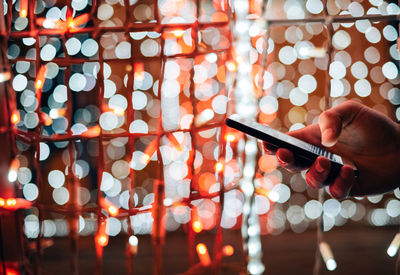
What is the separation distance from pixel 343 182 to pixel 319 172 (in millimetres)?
47

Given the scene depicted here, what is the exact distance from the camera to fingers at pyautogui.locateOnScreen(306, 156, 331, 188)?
0.59 metres

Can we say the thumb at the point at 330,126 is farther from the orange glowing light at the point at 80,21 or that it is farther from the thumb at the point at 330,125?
the orange glowing light at the point at 80,21

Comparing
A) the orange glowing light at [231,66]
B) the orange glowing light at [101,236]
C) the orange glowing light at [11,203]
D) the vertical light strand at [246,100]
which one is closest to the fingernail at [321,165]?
the vertical light strand at [246,100]

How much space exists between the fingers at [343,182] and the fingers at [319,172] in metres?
0.02

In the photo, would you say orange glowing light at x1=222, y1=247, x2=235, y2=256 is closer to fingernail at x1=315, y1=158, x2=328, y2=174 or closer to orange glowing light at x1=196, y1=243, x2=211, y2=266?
orange glowing light at x1=196, y1=243, x2=211, y2=266

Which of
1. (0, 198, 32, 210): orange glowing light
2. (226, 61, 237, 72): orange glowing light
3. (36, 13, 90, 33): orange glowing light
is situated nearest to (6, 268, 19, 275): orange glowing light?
(0, 198, 32, 210): orange glowing light

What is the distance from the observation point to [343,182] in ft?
1.98

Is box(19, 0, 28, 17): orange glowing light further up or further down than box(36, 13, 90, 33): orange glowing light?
further up

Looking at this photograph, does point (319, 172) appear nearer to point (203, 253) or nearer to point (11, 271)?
point (203, 253)

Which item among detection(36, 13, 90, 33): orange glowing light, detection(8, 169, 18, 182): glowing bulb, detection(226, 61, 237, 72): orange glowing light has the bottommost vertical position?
detection(8, 169, 18, 182): glowing bulb

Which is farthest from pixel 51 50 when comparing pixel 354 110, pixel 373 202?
pixel 373 202

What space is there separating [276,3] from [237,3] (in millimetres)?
1363

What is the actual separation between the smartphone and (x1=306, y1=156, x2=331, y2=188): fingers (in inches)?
0.5

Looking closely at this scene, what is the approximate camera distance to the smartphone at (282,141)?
1.86ft
